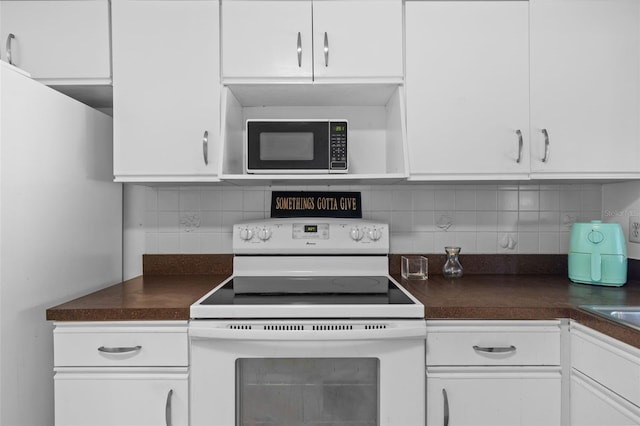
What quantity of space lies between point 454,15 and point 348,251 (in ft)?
3.77

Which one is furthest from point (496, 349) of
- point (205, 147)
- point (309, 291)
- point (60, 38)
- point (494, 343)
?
point (60, 38)

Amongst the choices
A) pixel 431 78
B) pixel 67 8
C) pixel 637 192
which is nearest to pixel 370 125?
pixel 431 78

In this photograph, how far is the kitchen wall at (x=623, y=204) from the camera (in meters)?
1.78

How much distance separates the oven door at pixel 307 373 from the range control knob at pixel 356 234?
1.97ft

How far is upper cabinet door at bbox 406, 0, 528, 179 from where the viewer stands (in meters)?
1.64

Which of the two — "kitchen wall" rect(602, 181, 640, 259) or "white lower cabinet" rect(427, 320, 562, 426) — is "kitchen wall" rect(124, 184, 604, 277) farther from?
"white lower cabinet" rect(427, 320, 562, 426)

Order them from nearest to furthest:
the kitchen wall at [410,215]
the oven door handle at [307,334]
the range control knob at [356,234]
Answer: the oven door handle at [307,334] < the range control knob at [356,234] < the kitchen wall at [410,215]

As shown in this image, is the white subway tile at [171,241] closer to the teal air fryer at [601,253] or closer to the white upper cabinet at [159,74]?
the white upper cabinet at [159,74]

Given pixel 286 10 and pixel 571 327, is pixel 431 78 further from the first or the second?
pixel 571 327

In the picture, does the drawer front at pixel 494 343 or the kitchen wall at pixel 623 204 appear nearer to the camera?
the drawer front at pixel 494 343

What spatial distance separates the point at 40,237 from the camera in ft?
4.58

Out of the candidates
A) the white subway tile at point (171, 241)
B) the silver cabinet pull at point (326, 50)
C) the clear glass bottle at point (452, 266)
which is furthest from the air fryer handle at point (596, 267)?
the white subway tile at point (171, 241)

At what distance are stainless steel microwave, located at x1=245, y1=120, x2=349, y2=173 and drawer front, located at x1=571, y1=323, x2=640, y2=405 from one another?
41.3 inches

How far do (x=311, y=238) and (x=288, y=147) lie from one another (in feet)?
1.58
